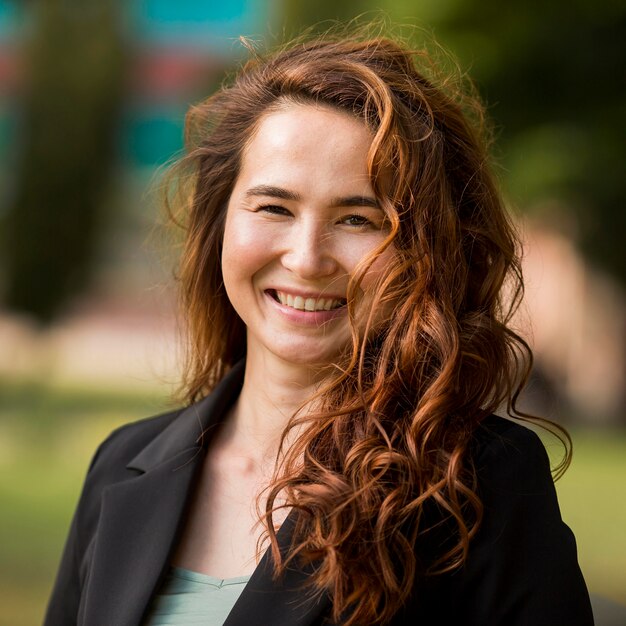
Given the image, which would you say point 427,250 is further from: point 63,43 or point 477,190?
point 63,43

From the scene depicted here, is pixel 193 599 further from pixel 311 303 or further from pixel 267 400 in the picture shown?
pixel 311 303

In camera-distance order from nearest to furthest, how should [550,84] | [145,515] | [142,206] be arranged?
[145,515] → [142,206] → [550,84]

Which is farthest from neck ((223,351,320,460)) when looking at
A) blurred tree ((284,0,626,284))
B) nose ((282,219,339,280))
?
blurred tree ((284,0,626,284))

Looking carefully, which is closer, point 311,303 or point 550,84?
point 311,303

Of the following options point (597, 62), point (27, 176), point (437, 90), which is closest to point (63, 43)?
point (27, 176)

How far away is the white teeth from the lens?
7.02 feet

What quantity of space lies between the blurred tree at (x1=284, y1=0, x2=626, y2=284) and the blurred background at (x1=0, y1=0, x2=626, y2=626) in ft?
0.05

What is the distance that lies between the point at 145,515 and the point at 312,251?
27.8 inches

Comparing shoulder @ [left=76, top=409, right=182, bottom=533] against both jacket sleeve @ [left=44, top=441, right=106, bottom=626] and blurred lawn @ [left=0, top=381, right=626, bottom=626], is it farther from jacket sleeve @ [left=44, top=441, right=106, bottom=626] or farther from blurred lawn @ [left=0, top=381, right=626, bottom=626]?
blurred lawn @ [left=0, top=381, right=626, bottom=626]

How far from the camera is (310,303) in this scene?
7.02ft

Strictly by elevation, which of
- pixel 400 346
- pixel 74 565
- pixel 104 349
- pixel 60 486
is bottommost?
pixel 60 486

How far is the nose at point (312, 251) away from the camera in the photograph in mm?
2072

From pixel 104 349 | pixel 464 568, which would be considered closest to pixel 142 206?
pixel 464 568

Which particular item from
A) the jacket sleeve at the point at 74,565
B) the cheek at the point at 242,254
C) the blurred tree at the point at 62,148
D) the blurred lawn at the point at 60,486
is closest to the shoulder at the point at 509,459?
the cheek at the point at 242,254
